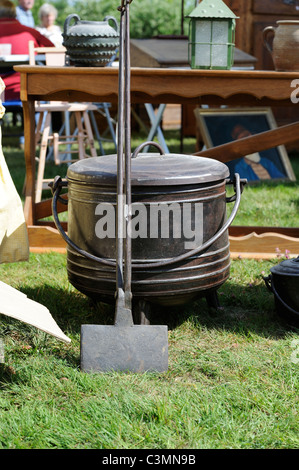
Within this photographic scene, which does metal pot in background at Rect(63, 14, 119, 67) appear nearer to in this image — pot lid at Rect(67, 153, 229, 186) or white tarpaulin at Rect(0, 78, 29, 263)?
white tarpaulin at Rect(0, 78, 29, 263)

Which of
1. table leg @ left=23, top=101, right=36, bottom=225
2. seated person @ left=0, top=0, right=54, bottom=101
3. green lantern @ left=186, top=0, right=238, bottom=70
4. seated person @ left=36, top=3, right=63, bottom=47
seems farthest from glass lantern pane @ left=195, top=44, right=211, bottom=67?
seated person @ left=36, top=3, right=63, bottom=47

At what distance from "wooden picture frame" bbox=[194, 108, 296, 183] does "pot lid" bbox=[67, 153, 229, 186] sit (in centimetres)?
329

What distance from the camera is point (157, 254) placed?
252 cm

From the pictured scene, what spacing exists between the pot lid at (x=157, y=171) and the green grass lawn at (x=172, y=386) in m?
0.68

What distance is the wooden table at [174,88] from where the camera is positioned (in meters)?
3.41

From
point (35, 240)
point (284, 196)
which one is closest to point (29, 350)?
point (35, 240)

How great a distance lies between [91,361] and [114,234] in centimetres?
52

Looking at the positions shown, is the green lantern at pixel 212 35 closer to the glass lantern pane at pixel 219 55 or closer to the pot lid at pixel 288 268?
the glass lantern pane at pixel 219 55

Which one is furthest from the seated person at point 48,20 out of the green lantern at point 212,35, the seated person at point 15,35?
the green lantern at point 212,35

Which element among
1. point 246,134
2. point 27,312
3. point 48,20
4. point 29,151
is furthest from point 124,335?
point 48,20

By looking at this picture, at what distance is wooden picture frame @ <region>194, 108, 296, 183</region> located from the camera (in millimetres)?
6000

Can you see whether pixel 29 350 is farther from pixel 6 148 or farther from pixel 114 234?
pixel 6 148

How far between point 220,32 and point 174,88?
41cm

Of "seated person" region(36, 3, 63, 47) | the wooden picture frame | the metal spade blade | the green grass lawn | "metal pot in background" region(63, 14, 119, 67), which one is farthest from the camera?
"seated person" region(36, 3, 63, 47)
